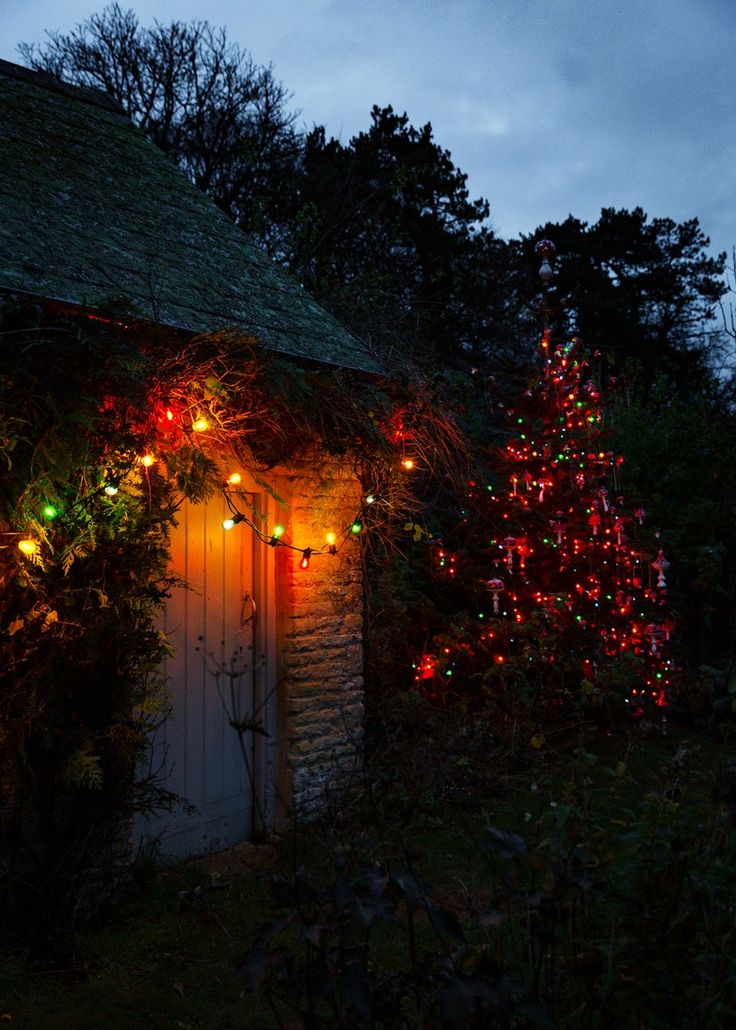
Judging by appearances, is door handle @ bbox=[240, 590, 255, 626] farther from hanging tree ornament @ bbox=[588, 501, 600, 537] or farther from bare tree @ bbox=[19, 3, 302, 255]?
bare tree @ bbox=[19, 3, 302, 255]

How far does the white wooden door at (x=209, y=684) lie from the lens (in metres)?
5.28

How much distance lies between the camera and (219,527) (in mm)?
5621

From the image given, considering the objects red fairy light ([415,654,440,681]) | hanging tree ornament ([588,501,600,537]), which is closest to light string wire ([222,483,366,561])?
red fairy light ([415,654,440,681])

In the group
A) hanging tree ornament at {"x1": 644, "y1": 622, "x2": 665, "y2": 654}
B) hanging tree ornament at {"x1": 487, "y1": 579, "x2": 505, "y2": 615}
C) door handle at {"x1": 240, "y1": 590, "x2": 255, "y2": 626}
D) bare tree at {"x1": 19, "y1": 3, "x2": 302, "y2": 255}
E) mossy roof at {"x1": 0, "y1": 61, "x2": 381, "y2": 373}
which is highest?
bare tree at {"x1": 19, "y1": 3, "x2": 302, "y2": 255}

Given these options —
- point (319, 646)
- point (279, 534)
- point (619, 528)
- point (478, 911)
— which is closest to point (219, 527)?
point (279, 534)

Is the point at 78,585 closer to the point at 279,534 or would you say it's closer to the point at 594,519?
the point at 279,534

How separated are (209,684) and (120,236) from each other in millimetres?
2982

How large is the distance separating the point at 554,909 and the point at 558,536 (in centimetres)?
624

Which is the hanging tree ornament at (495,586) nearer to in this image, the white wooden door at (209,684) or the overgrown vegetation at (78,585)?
the white wooden door at (209,684)

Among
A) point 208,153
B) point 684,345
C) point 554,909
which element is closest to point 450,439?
point 554,909

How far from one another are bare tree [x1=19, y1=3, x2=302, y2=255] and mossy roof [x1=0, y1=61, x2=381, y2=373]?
9.95 m

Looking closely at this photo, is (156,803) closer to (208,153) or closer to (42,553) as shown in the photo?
(42,553)

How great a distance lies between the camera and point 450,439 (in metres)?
7.19

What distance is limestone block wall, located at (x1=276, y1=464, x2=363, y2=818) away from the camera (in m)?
5.89
